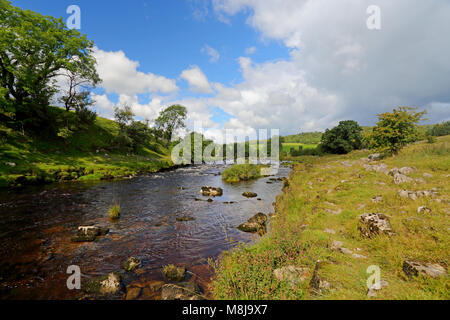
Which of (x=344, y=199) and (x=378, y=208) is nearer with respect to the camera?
(x=378, y=208)

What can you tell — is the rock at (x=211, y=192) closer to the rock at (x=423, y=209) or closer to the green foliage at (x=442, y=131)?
the rock at (x=423, y=209)

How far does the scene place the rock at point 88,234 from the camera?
31.5ft

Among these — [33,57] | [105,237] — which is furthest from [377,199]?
[33,57]

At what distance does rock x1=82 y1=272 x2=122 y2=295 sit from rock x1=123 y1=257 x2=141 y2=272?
0.79 metres

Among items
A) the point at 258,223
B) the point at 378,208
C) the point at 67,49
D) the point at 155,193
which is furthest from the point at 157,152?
the point at 378,208

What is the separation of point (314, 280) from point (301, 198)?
8.60 metres

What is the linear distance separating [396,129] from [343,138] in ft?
176

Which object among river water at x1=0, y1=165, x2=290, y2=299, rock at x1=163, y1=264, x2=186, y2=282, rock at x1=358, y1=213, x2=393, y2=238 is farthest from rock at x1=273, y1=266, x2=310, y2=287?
rock at x1=163, y1=264, x2=186, y2=282

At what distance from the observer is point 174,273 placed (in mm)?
6855

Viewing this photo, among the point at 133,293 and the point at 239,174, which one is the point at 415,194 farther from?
the point at 239,174

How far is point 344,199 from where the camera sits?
1086 centimetres

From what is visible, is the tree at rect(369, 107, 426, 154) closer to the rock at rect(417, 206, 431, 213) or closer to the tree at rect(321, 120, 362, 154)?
the rock at rect(417, 206, 431, 213)
